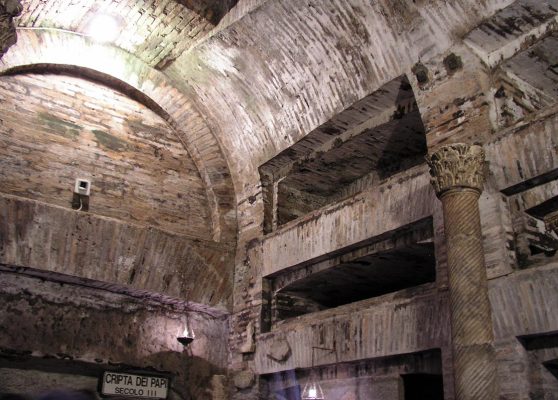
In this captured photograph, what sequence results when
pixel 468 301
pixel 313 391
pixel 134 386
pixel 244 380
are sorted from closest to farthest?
1. pixel 468 301
2. pixel 313 391
3. pixel 134 386
4. pixel 244 380

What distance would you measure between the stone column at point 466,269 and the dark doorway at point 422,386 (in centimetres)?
112

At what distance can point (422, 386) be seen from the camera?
18.8 ft

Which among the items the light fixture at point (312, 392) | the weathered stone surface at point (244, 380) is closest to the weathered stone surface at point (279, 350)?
the weathered stone surface at point (244, 380)

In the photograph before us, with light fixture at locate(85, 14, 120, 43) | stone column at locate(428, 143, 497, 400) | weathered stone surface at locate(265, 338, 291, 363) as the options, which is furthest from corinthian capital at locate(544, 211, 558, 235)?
light fixture at locate(85, 14, 120, 43)

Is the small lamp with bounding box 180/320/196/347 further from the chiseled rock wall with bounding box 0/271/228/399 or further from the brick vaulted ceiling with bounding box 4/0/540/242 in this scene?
the brick vaulted ceiling with bounding box 4/0/540/242

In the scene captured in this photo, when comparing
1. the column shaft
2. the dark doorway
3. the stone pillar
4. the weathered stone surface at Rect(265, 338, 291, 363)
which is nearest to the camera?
the column shaft

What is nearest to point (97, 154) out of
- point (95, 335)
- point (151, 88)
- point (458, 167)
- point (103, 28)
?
point (151, 88)

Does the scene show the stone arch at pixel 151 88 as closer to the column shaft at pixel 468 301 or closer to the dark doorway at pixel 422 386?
the dark doorway at pixel 422 386

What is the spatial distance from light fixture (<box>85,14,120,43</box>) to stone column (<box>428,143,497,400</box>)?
388 cm

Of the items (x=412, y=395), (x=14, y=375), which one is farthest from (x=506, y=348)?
(x=14, y=375)

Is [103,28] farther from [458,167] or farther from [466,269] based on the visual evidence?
[466,269]

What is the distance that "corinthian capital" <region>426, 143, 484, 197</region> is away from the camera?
14.3 feet

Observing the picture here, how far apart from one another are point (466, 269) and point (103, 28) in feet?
15.2

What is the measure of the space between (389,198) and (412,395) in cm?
163
